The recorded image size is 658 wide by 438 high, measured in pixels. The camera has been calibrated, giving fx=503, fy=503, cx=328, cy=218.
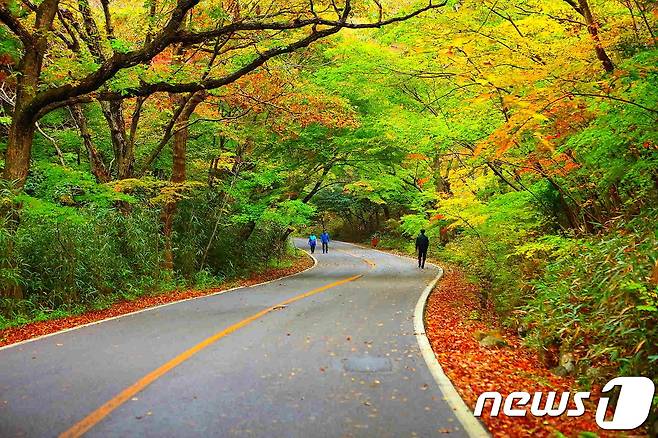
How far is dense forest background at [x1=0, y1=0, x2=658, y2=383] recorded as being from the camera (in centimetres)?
768

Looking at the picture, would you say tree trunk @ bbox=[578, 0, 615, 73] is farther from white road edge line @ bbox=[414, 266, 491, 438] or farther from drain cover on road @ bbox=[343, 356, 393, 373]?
drain cover on road @ bbox=[343, 356, 393, 373]

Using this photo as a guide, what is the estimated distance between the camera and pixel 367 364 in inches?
275

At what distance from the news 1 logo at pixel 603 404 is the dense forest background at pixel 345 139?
26cm

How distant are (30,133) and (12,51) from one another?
2.81 meters

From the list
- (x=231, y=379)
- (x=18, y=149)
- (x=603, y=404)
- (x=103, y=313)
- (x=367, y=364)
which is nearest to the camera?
(x=603, y=404)

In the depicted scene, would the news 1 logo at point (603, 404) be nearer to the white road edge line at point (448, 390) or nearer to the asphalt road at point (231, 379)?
the white road edge line at point (448, 390)

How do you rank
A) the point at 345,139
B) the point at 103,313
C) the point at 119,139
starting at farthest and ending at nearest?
the point at 345,139, the point at 119,139, the point at 103,313

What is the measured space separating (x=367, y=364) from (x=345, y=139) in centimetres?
1419

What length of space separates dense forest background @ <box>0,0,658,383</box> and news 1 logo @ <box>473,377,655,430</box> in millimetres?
256

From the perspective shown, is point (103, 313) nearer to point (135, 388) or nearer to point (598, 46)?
point (135, 388)

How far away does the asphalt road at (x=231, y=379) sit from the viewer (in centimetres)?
470

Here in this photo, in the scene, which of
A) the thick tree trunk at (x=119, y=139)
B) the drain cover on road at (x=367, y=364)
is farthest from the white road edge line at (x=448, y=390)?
the thick tree trunk at (x=119, y=139)

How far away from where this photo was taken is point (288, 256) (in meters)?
32.8

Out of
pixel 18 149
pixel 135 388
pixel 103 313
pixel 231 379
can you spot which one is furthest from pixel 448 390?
pixel 18 149
